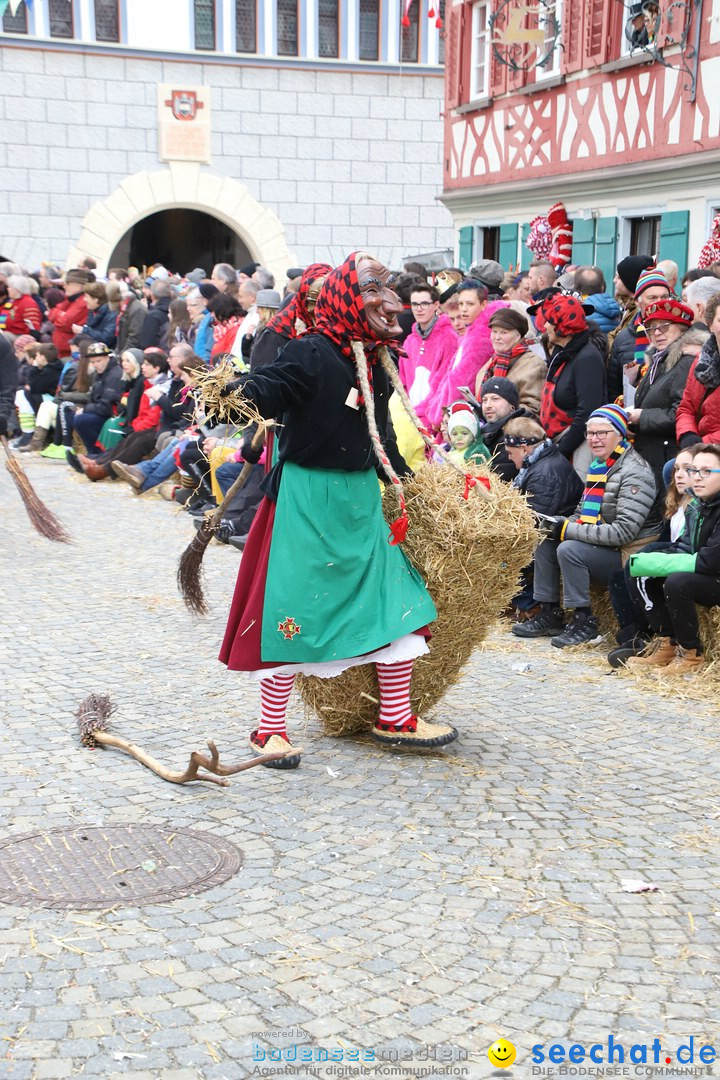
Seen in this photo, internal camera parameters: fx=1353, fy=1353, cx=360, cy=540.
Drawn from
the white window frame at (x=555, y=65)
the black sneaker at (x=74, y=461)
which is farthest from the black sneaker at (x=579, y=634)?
the white window frame at (x=555, y=65)

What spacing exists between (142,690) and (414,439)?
358cm

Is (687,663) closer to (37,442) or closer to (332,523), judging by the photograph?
(332,523)

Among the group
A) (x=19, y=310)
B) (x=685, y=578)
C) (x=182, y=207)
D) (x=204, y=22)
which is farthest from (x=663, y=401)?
(x=204, y=22)

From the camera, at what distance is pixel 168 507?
1295cm

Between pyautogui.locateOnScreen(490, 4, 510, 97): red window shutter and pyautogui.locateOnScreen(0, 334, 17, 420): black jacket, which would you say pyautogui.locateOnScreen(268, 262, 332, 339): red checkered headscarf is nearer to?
pyautogui.locateOnScreen(0, 334, 17, 420): black jacket

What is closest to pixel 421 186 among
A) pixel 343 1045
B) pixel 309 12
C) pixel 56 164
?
pixel 309 12

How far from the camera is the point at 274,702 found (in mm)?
5676

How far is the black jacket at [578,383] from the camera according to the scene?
329 inches

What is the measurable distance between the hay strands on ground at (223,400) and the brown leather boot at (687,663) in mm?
3048

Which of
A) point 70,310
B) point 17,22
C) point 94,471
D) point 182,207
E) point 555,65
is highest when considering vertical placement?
point 17,22

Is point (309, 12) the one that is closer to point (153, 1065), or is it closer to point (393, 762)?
point (393, 762)

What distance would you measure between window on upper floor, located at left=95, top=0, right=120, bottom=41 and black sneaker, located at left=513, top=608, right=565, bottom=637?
21000 mm

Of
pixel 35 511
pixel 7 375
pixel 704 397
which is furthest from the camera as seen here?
pixel 7 375

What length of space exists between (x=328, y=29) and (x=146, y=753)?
24.0 m
